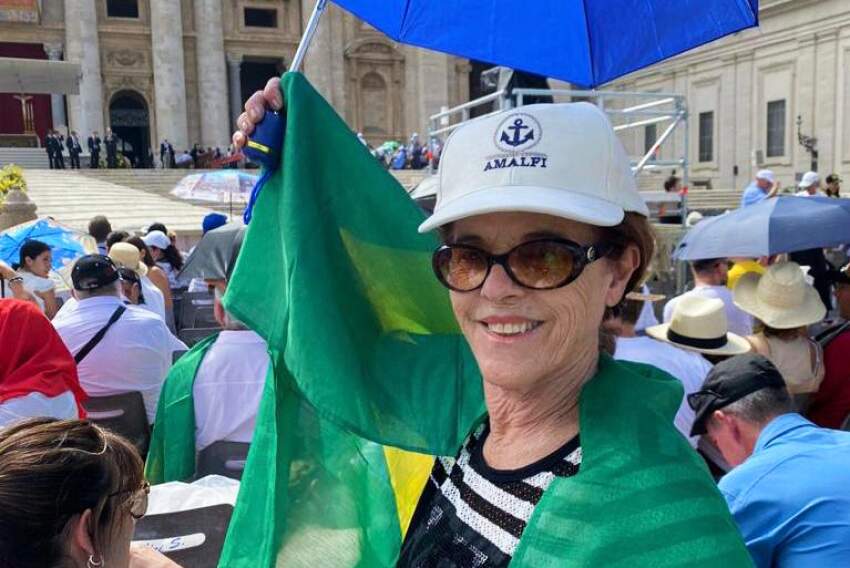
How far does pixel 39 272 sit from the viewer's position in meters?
6.35

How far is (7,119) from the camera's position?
33344 mm

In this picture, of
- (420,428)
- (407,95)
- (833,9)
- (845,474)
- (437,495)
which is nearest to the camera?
(437,495)

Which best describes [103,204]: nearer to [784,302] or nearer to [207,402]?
[207,402]

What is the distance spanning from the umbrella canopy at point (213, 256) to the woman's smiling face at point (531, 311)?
3.05m

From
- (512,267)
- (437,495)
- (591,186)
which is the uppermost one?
(591,186)

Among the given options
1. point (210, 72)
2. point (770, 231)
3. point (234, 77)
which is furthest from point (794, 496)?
point (234, 77)

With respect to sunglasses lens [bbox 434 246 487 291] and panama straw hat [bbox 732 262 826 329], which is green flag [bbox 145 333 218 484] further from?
panama straw hat [bbox 732 262 826 329]

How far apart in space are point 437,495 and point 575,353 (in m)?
0.39

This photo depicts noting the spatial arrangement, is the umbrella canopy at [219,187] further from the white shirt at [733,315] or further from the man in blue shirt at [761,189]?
the white shirt at [733,315]

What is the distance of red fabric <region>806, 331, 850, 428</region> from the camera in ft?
12.8

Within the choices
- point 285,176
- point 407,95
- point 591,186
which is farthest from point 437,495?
point 407,95

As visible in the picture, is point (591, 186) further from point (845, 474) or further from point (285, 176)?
point (845, 474)

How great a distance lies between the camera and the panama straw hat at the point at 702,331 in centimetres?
385

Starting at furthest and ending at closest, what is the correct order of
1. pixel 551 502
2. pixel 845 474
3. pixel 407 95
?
pixel 407 95 → pixel 845 474 → pixel 551 502
